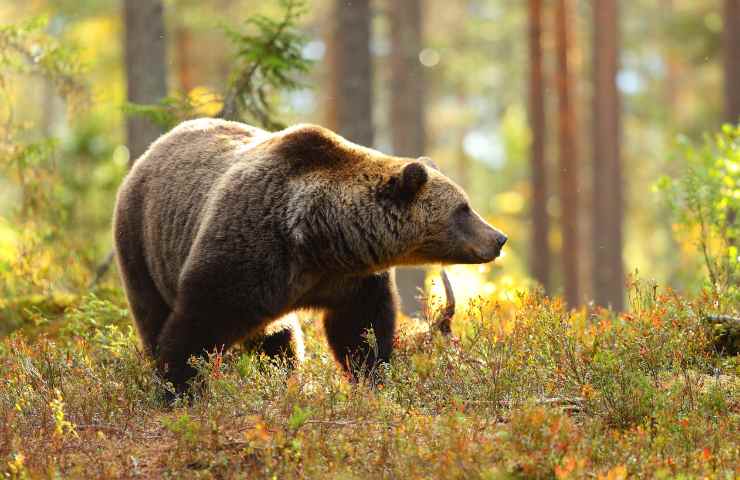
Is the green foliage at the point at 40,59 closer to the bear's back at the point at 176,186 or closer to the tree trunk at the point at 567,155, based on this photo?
the bear's back at the point at 176,186

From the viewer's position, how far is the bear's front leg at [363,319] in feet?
23.3

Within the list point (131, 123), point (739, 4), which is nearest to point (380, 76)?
point (739, 4)

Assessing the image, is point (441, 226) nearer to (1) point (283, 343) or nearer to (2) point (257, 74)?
(1) point (283, 343)

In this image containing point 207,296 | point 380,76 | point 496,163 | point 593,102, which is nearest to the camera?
point 207,296

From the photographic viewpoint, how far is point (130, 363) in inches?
267

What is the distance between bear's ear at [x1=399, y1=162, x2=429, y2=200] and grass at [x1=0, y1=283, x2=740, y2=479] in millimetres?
1046

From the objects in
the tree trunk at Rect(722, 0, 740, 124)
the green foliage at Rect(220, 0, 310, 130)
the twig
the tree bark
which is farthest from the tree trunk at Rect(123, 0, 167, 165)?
the tree trunk at Rect(722, 0, 740, 124)

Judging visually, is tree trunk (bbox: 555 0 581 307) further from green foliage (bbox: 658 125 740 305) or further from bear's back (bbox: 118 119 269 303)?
bear's back (bbox: 118 119 269 303)

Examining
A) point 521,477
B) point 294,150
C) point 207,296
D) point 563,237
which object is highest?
point 294,150

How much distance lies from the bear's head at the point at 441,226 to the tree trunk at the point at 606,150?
15.2 m

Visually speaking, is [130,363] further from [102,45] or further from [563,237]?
[102,45]

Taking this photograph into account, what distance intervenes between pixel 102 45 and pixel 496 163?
21899 millimetres

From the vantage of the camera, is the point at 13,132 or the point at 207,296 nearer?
the point at 207,296

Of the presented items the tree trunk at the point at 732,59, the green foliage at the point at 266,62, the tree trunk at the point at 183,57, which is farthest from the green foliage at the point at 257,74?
the tree trunk at the point at 183,57
